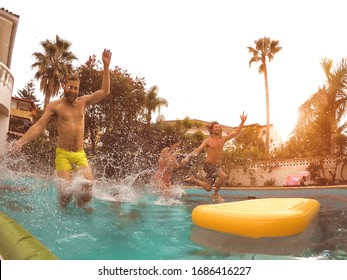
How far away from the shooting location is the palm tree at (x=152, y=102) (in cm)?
767

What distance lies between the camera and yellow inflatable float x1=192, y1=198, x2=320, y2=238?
6.54 feet

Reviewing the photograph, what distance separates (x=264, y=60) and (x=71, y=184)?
7267 mm

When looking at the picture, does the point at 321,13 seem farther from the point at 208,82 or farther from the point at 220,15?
the point at 208,82

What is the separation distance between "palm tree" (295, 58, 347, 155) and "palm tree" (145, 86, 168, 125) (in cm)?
313

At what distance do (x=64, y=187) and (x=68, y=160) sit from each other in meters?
0.24

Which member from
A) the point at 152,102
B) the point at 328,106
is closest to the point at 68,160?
the point at 328,106

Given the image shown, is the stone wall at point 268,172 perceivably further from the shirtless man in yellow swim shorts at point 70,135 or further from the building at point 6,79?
Result: the shirtless man in yellow swim shorts at point 70,135

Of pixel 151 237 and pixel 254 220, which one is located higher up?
pixel 254 220

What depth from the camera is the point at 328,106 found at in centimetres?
607

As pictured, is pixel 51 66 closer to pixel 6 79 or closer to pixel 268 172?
pixel 6 79

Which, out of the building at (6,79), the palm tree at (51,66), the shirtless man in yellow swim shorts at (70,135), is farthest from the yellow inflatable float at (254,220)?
the palm tree at (51,66)

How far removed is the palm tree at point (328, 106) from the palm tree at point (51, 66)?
4.26 meters

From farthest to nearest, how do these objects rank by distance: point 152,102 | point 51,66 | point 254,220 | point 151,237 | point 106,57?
point 152,102
point 51,66
point 106,57
point 151,237
point 254,220

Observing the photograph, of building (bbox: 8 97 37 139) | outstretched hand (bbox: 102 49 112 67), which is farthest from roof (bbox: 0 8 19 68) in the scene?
outstretched hand (bbox: 102 49 112 67)
